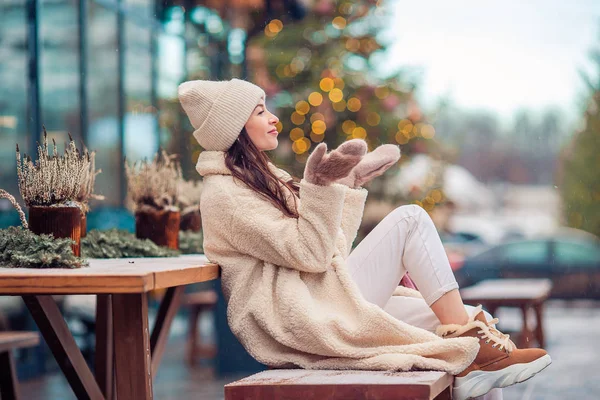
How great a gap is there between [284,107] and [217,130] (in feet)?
22.1

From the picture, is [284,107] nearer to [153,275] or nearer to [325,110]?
[325,110]

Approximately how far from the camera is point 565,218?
99.1ft

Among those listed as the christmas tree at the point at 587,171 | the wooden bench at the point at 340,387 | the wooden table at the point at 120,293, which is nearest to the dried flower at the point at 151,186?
the wooden table at the point at 120,293

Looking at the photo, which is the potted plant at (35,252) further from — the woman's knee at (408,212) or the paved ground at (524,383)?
the paved ground at (524,383)

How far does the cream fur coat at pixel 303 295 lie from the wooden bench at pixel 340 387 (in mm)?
193

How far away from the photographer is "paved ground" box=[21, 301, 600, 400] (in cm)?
599

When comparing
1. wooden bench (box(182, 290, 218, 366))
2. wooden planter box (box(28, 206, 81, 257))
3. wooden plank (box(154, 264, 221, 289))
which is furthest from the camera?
wooden bench (box(182, 290, 218, 366))

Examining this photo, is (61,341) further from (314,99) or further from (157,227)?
(314,99)

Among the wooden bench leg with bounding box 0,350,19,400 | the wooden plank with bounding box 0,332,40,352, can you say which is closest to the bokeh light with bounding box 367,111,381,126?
the wooden plank with bounding box 0,332,40,352

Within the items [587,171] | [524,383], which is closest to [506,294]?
[524,383]

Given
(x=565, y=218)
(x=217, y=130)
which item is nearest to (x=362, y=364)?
(x=217, y=130)

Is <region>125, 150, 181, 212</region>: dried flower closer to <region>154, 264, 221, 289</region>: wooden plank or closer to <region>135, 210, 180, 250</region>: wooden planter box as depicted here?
<region>135, 210, 180, 250</region>: wooden planter box

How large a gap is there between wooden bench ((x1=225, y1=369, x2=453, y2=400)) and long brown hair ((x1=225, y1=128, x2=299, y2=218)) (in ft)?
2.13

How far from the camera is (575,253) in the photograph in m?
16.6
